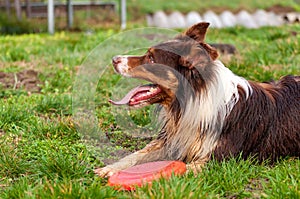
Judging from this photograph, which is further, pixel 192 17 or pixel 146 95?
pixel 192 17

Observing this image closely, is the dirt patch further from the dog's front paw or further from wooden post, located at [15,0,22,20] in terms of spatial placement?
wooden post, located at [15,0,22,20]

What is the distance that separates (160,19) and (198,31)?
13.3m

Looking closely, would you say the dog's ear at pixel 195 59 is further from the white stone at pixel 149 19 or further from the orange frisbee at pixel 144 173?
the white stone at pixel 149 19

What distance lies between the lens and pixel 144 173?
3.85 metres

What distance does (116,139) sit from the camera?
4.88 m

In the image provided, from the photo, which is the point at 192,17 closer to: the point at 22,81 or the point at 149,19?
the point at 149,19

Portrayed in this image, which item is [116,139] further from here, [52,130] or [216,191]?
[216,191]

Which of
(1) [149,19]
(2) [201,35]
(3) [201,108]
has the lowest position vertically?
(1) [149,19]

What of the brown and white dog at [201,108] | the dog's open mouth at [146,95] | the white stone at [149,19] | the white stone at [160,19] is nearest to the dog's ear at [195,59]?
the brown and white dog at [201,108]

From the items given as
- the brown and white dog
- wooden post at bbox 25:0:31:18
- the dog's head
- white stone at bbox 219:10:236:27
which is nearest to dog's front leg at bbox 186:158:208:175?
the brown and white dog

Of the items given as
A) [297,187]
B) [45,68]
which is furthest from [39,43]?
[297,187]

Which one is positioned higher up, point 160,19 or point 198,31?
point 198,31

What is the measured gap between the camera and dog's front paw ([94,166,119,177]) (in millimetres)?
3992

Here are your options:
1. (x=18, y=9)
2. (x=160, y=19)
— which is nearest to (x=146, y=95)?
(x=18, y=9)
